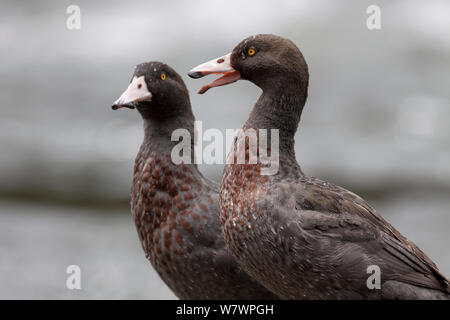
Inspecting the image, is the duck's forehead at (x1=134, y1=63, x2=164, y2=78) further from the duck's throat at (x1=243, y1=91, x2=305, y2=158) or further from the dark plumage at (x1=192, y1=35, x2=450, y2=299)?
the duck's throat at (x1=243, y1=91, x2=305, y2=158)

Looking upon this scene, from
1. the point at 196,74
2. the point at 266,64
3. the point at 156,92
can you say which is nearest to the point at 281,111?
the point at 266,64

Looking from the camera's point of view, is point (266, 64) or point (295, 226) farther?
point (266, 64)

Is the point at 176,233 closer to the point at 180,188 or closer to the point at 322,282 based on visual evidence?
the point at 180,188

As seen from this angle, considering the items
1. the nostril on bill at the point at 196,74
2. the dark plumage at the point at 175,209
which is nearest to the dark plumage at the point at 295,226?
the nostril on bill at the point at 196,74

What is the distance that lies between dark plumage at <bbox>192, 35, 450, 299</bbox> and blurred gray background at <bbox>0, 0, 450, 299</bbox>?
4.72 meters

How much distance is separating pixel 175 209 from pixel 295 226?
1.02m

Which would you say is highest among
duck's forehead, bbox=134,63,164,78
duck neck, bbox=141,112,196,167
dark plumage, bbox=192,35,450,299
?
duck's forehead, bbox=134,63,164,78

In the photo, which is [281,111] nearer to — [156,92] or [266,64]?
[266,64]

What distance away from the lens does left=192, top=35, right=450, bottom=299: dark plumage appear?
4090 millimetres

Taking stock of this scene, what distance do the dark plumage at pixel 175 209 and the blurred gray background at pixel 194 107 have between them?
3993 millimetres

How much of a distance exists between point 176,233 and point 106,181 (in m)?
5.30

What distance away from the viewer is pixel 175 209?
489 cm

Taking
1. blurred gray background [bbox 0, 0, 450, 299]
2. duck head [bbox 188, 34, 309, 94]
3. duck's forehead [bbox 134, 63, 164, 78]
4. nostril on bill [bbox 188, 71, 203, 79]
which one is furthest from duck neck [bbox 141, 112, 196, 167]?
blurred gray background [bbox 0, 0, 450, 299]

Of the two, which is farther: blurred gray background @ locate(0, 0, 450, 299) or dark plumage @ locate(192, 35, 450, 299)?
blurred gray background @ locate(0, 0, 450, 299)
